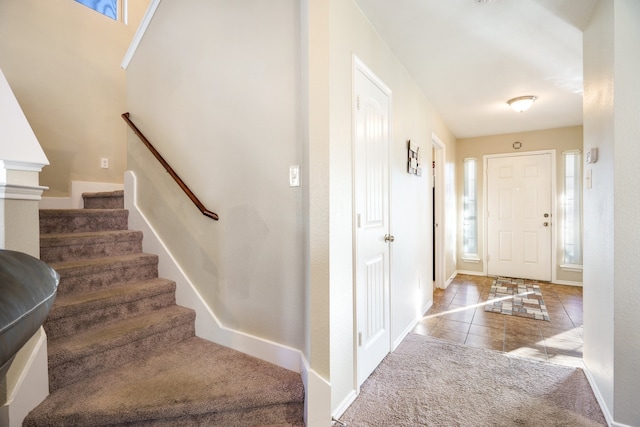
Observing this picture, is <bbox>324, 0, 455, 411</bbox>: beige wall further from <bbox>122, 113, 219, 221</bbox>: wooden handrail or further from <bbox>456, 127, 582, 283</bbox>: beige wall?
<bbox>456, 127, 582, 283</bbox>: beige wall

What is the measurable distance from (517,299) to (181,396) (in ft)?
13.5

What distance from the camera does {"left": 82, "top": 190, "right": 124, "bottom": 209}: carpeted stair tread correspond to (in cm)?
278

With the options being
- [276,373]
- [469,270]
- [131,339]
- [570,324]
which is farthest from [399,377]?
[469,270]

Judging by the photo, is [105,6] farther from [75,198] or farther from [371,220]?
[371,220]

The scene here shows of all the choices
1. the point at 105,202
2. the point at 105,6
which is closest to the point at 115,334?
the point at 105,202

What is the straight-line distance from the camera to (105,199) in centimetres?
289

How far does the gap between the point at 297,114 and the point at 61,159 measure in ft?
9.38

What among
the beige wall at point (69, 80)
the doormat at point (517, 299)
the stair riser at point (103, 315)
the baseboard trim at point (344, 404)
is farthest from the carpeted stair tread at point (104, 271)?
the doormat at point (517, 299)

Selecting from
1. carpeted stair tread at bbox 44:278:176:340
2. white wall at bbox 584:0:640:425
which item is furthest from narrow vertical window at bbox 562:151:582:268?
carpeted stair tread at bbox 44:278:176:340

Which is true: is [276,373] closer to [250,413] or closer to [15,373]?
[250,413]

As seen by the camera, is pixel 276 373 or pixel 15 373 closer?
pixel 15 373

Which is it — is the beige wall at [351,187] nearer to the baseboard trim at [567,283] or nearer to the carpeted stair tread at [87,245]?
the carpeted stair tread at [87,245]

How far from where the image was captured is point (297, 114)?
5.47 ft

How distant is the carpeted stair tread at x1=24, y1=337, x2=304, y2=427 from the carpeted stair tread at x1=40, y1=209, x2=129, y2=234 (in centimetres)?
128
